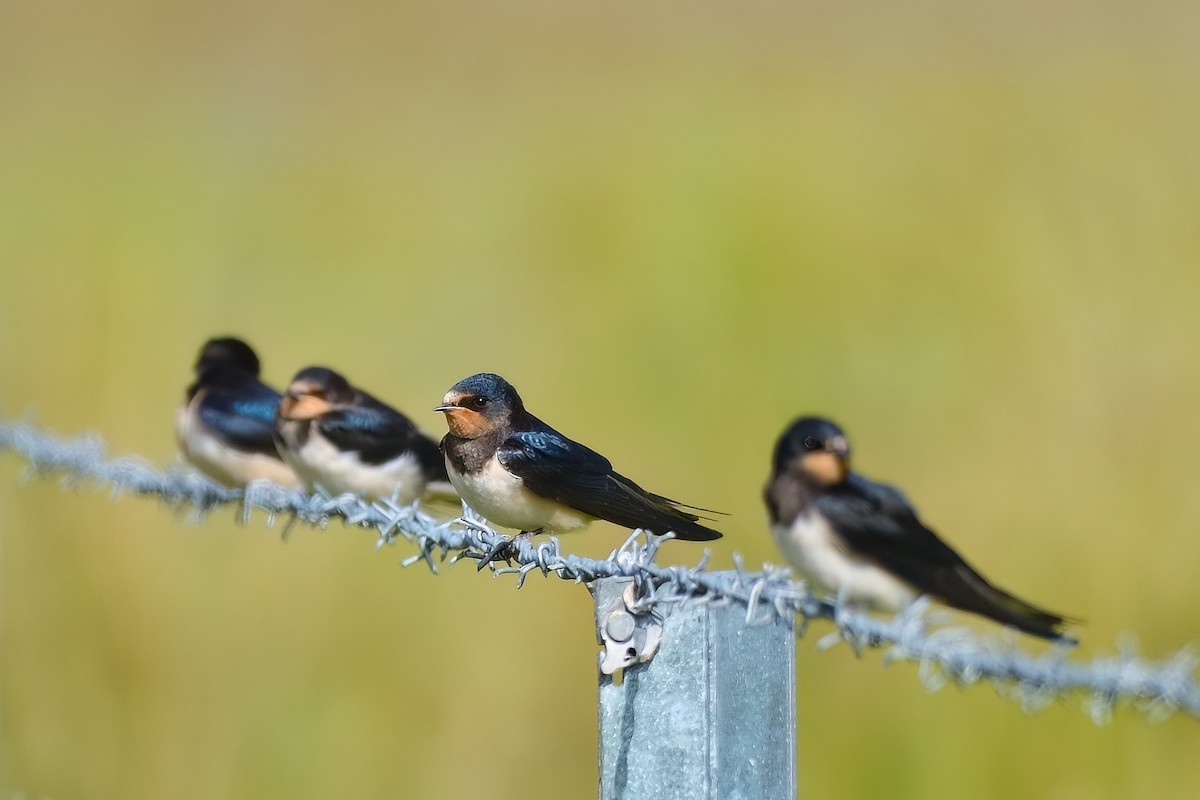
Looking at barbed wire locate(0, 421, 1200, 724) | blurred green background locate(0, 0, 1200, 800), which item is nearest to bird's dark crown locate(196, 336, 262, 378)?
blurred green background locate(0, 0, 1200, 800)

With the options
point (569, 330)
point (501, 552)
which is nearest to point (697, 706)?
point (501, 552)

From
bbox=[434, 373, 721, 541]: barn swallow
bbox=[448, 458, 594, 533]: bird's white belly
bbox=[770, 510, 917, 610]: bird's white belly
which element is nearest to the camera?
bbox=[434, 373, 721, 541]: barn swallow

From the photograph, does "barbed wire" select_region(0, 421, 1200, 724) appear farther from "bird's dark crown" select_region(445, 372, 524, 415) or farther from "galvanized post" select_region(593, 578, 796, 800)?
"bird's dark crown" select_region(445, 372, 524, 415)

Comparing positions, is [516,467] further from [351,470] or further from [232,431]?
[232,431]

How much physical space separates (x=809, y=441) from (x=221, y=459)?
67.9 inches

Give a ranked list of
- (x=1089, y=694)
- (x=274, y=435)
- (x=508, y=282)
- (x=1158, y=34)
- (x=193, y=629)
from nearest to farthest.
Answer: (x=1089, y=694) < (x=274, y=435) < (x=193, y=629) < (x=508, y=282) < (x=1158, y=34)

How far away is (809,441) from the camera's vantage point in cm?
236

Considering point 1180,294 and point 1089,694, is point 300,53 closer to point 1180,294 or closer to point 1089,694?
point 1180,294

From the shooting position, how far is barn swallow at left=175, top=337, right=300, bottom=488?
3.62 meters

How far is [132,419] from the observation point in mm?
4953

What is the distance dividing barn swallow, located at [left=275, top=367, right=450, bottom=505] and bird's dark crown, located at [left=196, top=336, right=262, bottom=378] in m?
0.72

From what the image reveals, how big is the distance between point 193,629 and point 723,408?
1.72 meters

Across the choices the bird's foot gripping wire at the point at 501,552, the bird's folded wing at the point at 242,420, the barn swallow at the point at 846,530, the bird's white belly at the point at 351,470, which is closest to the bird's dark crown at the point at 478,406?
the bird's foot gripping wire at the point at 501,552

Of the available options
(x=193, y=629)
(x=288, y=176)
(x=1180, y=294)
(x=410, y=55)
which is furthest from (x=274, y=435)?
(x=410, y=55)
